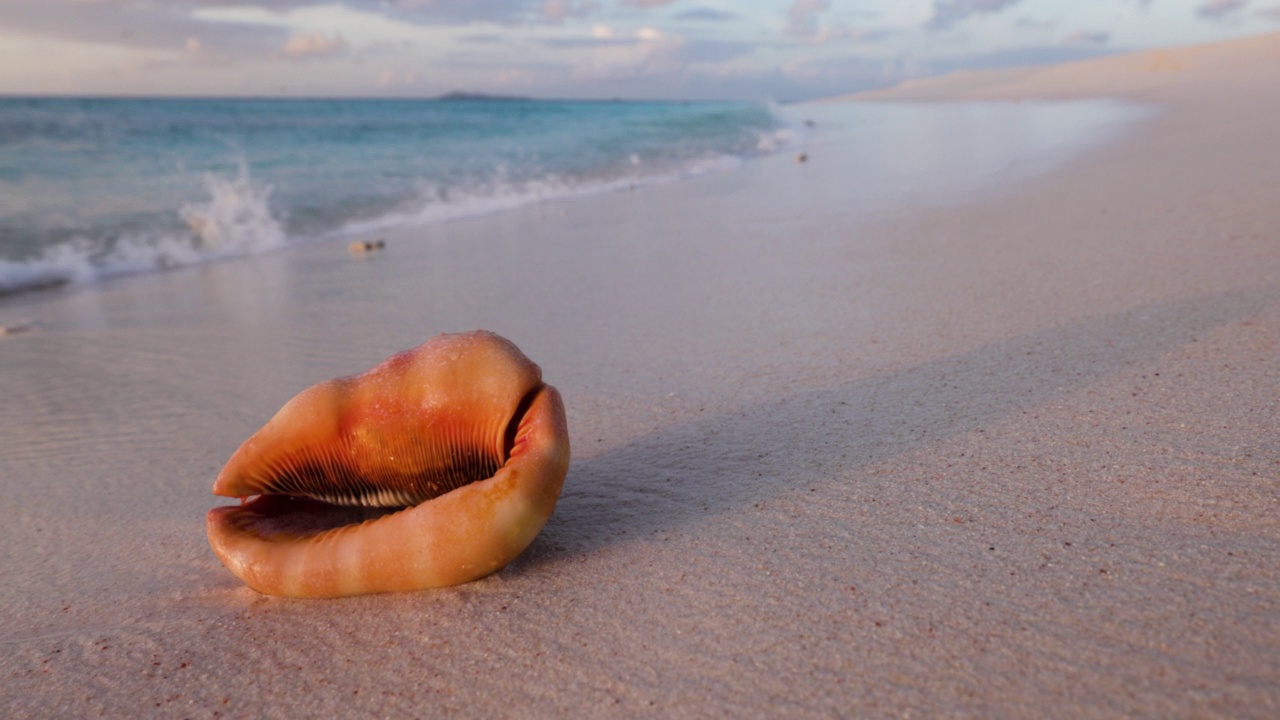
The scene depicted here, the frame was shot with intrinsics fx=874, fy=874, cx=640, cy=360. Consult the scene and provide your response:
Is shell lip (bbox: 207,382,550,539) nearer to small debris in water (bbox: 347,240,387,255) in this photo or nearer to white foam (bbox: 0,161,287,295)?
small debris in water (bbox: 347,240,387,255)

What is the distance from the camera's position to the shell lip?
6.61ft

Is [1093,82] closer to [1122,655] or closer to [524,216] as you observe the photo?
[524,216]

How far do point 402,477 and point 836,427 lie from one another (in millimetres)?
1273

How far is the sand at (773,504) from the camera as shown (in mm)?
1544

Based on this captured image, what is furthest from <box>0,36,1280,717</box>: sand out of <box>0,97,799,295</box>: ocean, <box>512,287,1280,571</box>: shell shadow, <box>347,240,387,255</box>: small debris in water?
<box>0,97,799,295</box>: ocean

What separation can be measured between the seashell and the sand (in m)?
0.12

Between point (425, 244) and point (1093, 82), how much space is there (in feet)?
121

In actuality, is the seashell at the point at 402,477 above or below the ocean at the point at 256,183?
below

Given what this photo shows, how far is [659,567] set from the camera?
6.39 ft

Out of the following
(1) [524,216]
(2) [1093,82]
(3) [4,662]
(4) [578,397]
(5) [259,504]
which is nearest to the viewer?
(3) [4,662]

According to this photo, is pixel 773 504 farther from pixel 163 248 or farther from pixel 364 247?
pixel 163 248

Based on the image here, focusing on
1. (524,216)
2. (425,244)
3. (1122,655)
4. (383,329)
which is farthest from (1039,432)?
(524,216)

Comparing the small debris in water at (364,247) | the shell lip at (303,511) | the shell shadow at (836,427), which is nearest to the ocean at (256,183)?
the small debris in water at (364,247)

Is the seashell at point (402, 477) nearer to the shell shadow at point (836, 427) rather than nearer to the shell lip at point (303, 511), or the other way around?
the shell lip at point (303, 511)
